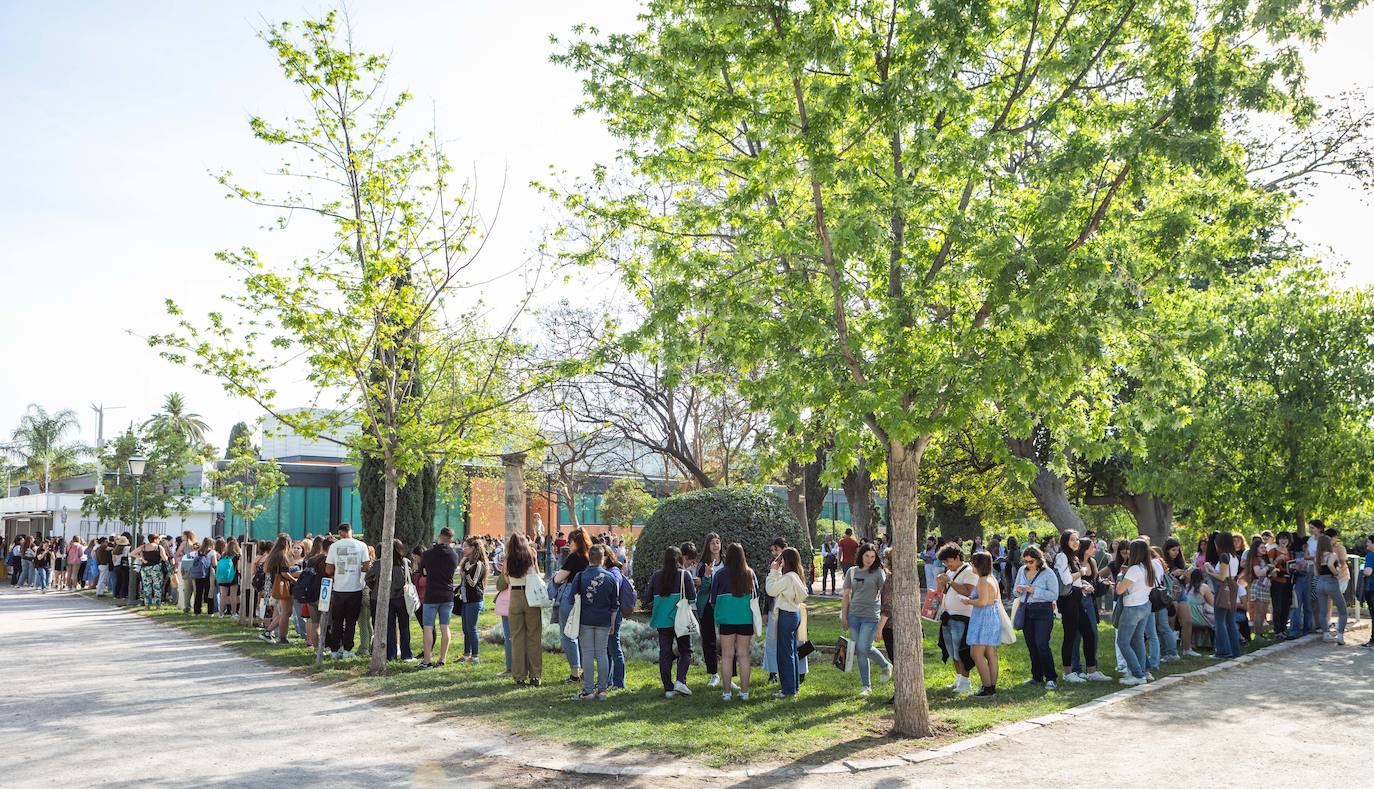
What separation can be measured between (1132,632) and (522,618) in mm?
6781

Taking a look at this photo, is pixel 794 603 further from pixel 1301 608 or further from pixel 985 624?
pixel 1301 608

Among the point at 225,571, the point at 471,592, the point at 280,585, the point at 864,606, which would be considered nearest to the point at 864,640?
the point at 864,606

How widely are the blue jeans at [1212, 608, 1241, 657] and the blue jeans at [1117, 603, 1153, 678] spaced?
2764mm

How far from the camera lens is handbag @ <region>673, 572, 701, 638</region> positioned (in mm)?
11008

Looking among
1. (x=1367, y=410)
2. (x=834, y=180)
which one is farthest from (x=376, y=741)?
(x=1367, y=410)

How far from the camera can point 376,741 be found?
903 centimetres

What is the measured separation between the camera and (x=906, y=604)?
30.8ft

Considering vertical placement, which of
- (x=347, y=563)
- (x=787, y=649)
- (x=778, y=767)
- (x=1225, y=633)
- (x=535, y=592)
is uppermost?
(x=347, y=563)

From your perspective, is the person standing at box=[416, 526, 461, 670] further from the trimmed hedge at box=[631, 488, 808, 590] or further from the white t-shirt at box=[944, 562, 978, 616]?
the white t-shirt at box=[944, 562, 978, 616]

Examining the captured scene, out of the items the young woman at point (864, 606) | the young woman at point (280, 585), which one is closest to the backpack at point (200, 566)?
the young woman at point (280, 585)

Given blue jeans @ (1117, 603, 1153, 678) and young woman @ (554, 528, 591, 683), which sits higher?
young woman @ (554, 528, 591, 683)

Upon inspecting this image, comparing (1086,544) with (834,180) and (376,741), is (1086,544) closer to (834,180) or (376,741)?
(834,180)

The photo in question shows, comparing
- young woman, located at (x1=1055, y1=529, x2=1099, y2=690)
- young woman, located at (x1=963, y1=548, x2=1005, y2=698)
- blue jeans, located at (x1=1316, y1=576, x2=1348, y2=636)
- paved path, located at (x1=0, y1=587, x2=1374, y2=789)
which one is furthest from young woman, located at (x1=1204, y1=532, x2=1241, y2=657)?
young woman, located at (x1=963, y1=548, x2=1005, y2=698)

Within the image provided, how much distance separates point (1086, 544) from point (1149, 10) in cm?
582
